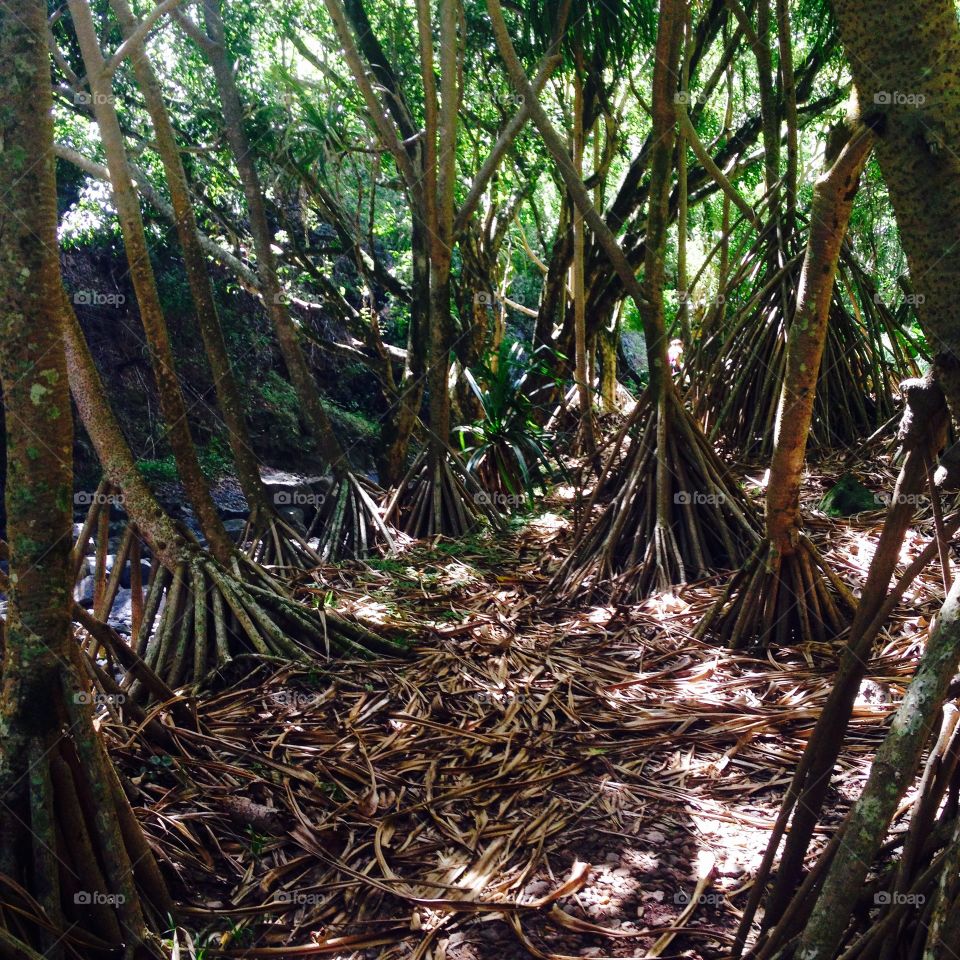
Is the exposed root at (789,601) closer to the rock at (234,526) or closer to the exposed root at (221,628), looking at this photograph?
the exposed root at (221,628)

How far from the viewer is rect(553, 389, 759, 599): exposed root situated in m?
3.43

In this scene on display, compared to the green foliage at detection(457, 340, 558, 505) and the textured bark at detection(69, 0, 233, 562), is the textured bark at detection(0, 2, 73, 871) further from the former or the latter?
the green foliage at detection(457, 340, 558, 505)

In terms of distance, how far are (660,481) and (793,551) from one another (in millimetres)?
786

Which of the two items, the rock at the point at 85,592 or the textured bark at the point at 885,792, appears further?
the rock at the point at 85,592

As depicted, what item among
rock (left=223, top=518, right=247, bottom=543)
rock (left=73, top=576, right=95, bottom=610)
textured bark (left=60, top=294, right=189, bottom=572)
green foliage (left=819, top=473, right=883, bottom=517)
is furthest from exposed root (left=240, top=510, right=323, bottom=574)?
rock (left=223, top=518, right=247, bottom=543)

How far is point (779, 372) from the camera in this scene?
4477 millimetres

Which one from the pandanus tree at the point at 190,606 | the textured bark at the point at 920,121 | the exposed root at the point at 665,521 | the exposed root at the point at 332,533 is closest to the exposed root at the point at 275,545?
the exposed root at the point at 332,533

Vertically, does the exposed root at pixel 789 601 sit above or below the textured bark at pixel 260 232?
below

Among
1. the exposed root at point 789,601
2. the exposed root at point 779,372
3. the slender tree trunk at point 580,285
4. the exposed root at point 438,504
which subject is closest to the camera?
the exposed root at point 789,601

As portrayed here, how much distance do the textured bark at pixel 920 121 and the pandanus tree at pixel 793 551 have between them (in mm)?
1313

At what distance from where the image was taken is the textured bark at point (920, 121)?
3.82ft

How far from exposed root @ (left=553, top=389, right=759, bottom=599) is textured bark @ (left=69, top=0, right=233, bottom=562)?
1.46 m

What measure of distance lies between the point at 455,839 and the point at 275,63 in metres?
5.64

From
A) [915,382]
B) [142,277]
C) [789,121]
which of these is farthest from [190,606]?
[789,121]
